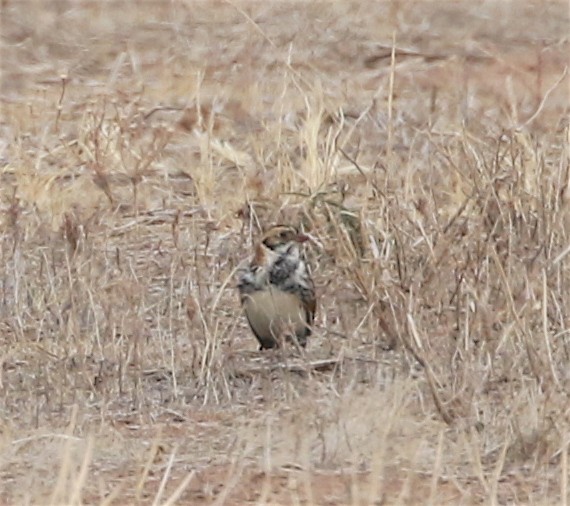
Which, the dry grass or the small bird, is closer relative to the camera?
the dry grass

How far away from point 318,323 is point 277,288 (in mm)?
336

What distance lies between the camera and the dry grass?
6113 mm

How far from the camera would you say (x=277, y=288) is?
308 inches

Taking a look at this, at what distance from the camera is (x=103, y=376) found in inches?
284

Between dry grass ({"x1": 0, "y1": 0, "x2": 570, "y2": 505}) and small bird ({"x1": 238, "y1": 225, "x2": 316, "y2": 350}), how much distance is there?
10 centimetres

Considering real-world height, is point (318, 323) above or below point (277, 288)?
below

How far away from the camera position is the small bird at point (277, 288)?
771cm

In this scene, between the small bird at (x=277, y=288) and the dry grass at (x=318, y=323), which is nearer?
the dry grass at (x=318, y=323)

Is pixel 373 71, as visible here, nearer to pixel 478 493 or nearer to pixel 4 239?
pixel 4 239

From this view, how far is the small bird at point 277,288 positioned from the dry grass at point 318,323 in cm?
10

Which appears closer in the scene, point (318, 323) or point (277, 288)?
point (277, 288)

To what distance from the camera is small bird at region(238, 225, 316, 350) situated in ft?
25.3

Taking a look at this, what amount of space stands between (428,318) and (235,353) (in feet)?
2.72

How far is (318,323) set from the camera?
8086 mm
